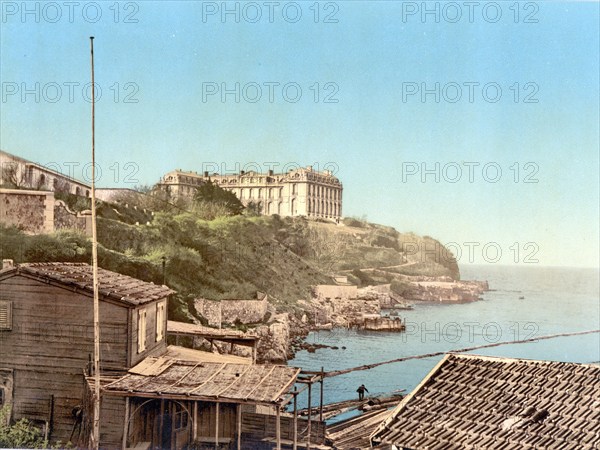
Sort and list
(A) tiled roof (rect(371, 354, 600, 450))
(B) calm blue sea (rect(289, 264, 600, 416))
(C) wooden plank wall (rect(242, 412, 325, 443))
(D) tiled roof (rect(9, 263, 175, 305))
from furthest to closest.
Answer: (B) calm blue sea (rect(289, 264, 600, 416))
(C) wooden plank wall (rect(242, 412, 325, 443))
(D) tiled roof (rect(9, 263, 175, 305))
(A) tiled roof (rect(371, 354, 600, 450))

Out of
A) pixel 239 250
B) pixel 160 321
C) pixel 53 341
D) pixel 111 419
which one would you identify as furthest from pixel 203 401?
pixel 239 250

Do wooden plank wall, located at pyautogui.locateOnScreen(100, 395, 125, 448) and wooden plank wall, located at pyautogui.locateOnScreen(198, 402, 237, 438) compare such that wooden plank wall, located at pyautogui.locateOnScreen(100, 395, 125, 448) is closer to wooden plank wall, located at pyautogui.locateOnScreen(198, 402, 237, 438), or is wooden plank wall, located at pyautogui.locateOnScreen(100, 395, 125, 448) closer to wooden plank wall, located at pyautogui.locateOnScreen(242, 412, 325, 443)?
wooden plank wall, located at pyautogui.locateOnScreen(198, 402, 237, 438)

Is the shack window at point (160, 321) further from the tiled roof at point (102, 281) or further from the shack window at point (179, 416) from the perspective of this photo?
the shack window at point (179, 416)

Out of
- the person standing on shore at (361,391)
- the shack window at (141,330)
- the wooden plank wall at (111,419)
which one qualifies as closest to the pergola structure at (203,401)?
the wooden plank wall at (111,419)

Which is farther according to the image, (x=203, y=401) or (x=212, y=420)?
(x=212, y=420)

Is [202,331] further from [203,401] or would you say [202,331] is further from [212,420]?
[203,401]

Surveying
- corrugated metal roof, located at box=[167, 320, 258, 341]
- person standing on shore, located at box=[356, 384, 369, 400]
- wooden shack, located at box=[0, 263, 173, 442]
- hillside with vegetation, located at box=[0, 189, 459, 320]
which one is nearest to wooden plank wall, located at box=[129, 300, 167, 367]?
wooden shack, located at box=[0, 263, 173, 442]

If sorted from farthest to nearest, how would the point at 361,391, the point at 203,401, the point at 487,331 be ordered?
the point at 487,331 < the point at 361,391 < the point at 203,401
